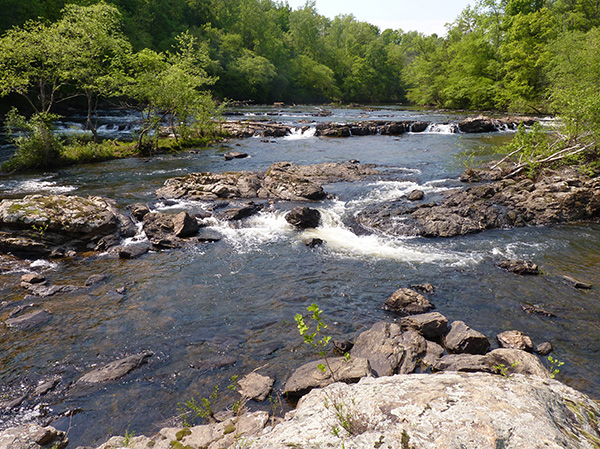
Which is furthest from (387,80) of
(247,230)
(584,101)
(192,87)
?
(247,230)

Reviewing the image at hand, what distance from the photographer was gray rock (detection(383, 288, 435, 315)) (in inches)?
353

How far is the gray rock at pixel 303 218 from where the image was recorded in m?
14.9

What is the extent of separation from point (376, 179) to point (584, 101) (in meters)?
10.5

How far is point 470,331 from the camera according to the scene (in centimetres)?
752

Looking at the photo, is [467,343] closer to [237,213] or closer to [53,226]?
[237,213]

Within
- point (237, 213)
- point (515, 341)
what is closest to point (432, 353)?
point (515, 341)

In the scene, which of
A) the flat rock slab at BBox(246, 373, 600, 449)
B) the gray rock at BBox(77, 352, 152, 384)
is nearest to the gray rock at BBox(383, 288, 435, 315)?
the flat rock slab at BBox(246, 373, 600, 449)

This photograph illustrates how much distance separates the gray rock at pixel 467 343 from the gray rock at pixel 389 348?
59 cm

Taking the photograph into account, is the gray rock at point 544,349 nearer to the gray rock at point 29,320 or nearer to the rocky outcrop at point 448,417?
the rocky outcrop at point 448,417

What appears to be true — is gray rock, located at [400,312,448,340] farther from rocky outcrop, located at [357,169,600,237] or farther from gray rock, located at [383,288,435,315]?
rocky outcrop, located at [357,169,600,237]

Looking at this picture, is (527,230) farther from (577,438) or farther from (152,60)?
(152,60)

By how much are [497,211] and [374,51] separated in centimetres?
10645

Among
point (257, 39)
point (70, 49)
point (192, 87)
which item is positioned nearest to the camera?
point (70, 49)

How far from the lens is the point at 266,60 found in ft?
252
